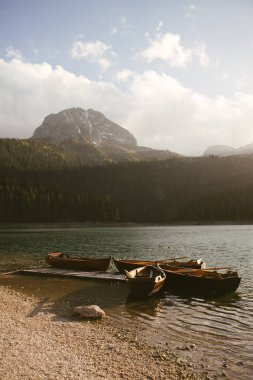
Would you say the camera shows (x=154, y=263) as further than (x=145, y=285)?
Yes

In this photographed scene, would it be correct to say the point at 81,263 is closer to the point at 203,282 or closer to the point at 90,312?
the point at 203,282

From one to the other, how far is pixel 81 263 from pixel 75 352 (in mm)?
23794

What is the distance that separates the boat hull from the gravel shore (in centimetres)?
1670

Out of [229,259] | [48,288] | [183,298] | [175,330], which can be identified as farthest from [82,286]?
[229,259]

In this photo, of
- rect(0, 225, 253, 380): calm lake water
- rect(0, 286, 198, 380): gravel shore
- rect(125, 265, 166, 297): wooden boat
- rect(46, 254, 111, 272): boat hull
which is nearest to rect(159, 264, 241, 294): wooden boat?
rect(0, 225, 253, 380): calm lake water

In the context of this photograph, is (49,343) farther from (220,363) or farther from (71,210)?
(71,210)

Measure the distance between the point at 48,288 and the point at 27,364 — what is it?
17888 millimetres

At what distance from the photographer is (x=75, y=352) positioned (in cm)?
1483

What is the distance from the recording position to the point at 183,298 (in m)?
26.5

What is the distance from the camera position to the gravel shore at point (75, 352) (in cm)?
1277

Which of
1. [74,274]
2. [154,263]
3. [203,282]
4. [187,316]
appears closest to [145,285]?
[187,316]

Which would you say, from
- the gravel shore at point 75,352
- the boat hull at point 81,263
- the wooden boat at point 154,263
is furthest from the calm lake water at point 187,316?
the boat hull at point 81,263

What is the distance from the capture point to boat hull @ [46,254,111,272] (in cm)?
3781

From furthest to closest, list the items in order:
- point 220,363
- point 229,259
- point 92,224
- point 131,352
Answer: point 92,224
point 229,259
point 131,352
point 220,363
